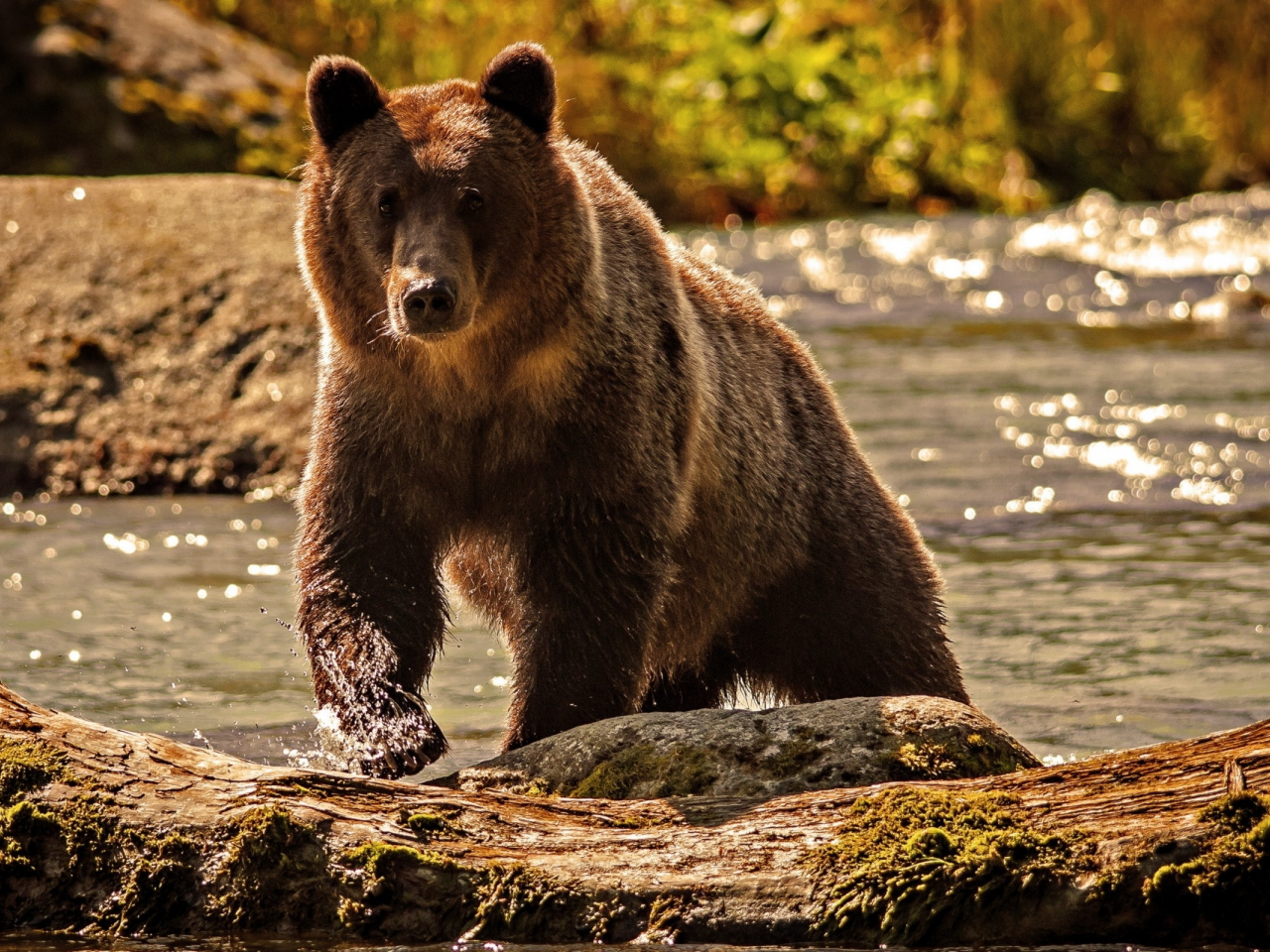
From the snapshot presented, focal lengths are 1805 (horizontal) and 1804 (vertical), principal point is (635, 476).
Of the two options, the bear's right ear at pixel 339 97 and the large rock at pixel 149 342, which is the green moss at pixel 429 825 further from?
Answer: the large rock at pixel 149 342

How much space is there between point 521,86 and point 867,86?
55.6 feet

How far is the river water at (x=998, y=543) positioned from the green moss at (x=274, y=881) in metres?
1.52

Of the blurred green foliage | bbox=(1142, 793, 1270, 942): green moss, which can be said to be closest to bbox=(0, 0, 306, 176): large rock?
the blurred green foliage

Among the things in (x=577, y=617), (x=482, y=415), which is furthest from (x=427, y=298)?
(x=577, y=617)

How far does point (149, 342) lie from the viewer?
962 centimetres

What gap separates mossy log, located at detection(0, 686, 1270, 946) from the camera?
11.6 ft

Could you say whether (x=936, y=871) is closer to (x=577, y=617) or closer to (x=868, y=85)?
(x=577, y=617)

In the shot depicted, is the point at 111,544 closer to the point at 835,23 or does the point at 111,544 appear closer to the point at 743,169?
the point at 743,169

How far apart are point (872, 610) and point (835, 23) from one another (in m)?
17.9

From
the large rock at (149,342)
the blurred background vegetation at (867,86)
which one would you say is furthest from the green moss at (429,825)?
the blurred background vegetation at (867,86)

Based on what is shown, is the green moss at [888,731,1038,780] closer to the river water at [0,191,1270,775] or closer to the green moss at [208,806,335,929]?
the river water at [0,191,1270,775]

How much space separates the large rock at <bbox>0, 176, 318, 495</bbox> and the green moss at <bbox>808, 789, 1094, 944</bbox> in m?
5.95

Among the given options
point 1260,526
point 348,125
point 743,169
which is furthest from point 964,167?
point 348,125

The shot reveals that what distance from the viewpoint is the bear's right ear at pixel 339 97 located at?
5.06 m
